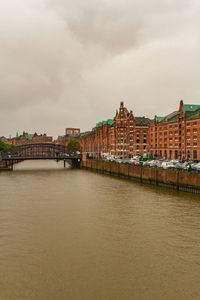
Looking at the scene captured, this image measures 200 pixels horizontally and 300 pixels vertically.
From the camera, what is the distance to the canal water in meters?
13.3

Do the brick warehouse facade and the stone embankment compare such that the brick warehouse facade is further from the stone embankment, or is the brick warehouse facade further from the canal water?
the canal water

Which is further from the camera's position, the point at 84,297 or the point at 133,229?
the point at 133,229

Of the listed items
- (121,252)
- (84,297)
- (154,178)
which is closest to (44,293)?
→ (84,297)

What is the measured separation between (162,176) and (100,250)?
28.1m

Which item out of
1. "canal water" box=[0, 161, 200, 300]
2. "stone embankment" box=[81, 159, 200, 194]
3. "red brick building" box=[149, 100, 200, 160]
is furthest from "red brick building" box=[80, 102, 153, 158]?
"canal water" box=[0, 161, 200, 300]

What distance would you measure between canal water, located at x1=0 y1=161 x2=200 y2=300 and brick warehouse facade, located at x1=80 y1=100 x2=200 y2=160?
4618cm

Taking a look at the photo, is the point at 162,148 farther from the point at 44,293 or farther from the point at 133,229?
the point at 44,293

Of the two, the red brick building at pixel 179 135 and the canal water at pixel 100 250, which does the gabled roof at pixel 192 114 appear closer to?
the red brick building at pixel 179 135

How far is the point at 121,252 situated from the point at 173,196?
20119mm

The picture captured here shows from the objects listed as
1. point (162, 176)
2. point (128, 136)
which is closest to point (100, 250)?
point (162, 176)

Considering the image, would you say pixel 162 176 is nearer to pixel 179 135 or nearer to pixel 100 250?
pixel 100 250

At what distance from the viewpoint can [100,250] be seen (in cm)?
1798

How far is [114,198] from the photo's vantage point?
117 ft

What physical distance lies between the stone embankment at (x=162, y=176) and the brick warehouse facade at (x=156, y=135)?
23674mm
